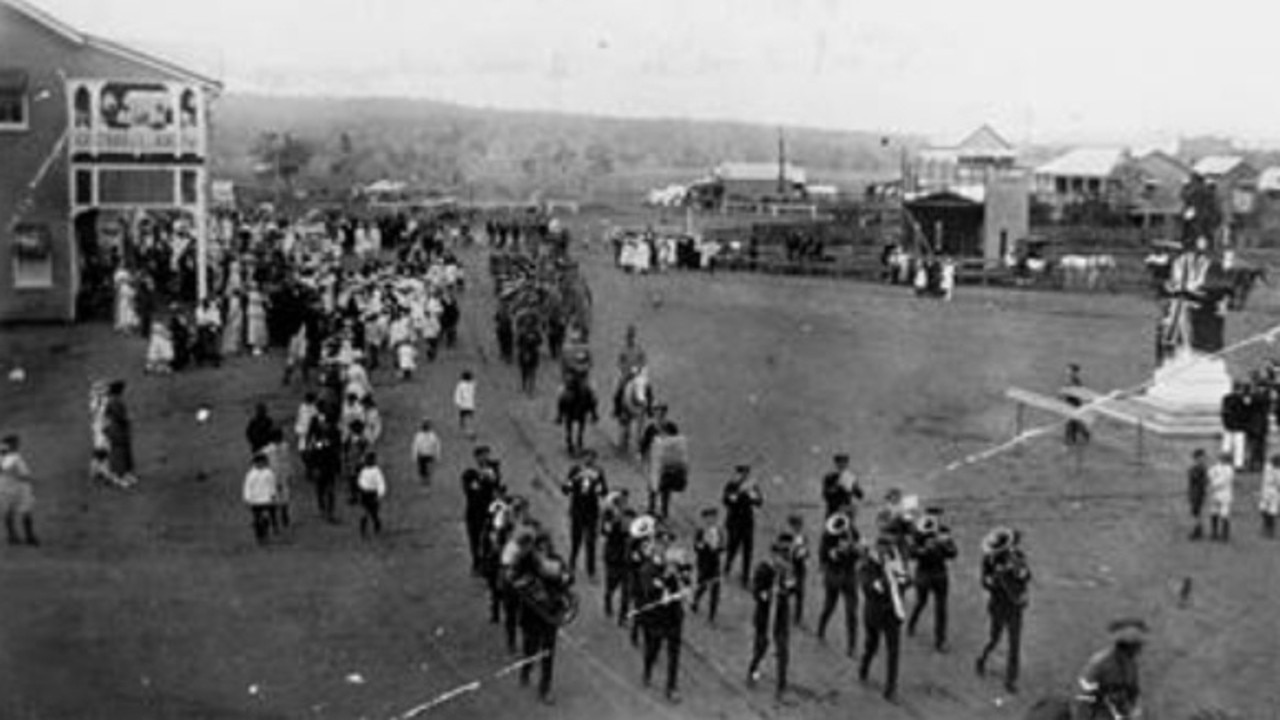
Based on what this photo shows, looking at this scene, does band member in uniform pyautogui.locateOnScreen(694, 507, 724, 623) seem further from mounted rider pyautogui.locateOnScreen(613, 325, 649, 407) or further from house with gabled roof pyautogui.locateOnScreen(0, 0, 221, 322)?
house with gabled roof pyautogui.locateOnScreen(0, 0, 221, 322)

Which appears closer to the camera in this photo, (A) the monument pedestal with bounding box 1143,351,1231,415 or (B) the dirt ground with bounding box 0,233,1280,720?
(B) the dirt ground with bounding box 0,233,1280,720

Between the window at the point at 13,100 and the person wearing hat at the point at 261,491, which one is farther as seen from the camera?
the window at the point at 13,100

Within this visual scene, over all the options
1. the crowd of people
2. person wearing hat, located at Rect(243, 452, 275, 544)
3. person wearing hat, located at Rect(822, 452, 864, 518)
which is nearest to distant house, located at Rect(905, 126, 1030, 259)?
the crowd of people

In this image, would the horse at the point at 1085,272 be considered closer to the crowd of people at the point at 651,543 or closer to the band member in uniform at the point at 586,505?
the crowd of people at the point at 651,543

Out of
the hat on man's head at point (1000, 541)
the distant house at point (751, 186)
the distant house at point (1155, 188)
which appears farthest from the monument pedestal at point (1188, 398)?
the distant house at point (751, 186)

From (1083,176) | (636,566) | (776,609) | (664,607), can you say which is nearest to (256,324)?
(636,566)

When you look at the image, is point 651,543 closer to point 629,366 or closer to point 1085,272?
point 629,366
